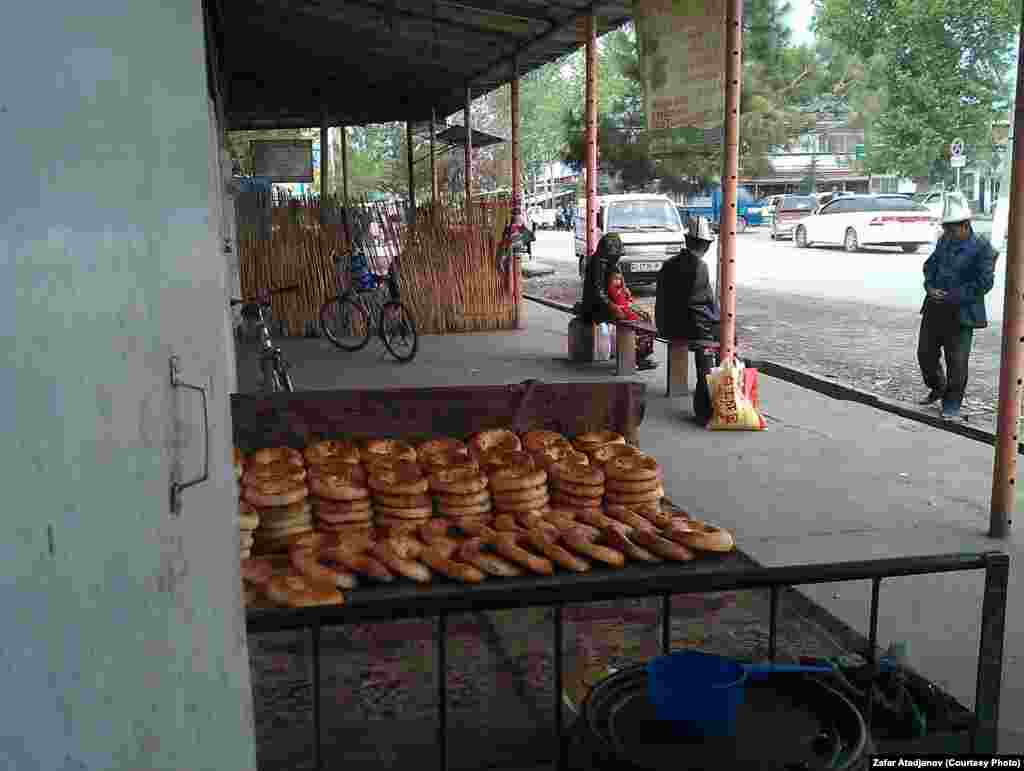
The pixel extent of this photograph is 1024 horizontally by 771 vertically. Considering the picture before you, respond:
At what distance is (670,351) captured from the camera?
1005 centimetres

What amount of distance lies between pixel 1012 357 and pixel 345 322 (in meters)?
9.06

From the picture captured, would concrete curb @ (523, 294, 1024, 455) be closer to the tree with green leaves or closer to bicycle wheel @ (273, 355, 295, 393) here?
bicycle wheel @ (273, 355, 295, 393)

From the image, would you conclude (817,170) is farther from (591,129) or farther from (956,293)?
(956,293)

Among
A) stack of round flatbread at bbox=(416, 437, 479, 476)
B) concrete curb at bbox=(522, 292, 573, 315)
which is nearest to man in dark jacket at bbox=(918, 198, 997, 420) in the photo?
stack of round flatbread at bbox=(416, 437, 479, 476)

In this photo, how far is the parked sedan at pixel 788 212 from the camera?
124 ft

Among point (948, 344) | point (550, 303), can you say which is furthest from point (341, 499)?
point (550, 303)

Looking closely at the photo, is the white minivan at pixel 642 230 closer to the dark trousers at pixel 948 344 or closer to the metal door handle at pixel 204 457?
the dark trousers at pixel 948 344

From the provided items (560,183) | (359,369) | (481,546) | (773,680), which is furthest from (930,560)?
(560,183)

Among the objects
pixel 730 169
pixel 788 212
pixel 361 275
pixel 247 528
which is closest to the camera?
pixel 247 528

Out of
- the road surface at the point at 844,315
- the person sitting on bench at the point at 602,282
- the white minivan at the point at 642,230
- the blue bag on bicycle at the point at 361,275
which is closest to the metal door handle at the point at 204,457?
the road surface at the point at 844,315

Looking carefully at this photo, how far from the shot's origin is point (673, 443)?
8164 millimetres

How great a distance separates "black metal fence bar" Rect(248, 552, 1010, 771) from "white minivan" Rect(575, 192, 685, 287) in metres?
17.2

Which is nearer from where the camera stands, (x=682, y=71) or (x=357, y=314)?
(x=682, y=71)

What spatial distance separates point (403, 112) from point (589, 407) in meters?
14.2
